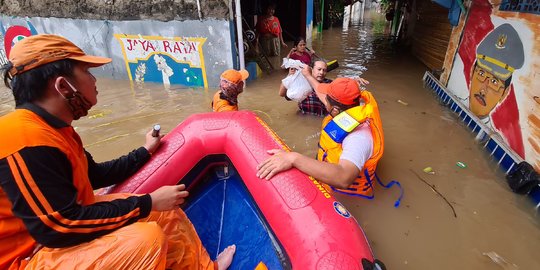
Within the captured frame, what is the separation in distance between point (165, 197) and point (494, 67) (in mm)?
3655

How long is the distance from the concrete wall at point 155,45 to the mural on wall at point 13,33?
23mm

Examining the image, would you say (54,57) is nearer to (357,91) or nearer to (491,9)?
(357,91)

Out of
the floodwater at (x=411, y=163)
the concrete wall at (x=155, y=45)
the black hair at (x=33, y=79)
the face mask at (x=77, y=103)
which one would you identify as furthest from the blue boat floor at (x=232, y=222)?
the concrete wall at (x=155, y=45)

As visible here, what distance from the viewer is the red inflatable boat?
1385 mm

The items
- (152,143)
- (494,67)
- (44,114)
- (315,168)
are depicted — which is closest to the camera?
(44,114)

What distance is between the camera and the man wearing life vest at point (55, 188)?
0.93 meters

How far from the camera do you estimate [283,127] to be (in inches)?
146

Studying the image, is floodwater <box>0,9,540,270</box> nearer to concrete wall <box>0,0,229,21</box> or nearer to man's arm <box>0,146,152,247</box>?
concrete wall <box>0,0,229,21</box>

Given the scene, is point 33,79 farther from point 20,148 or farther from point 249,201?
point 249,201

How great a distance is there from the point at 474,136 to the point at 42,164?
3.86 metres

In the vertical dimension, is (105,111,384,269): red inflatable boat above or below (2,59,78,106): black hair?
below

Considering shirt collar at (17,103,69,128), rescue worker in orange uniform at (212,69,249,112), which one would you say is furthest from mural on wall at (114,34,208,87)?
shirt collar at (17,103,69,128)

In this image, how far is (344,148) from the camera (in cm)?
179

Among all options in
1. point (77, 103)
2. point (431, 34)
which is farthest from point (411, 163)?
point (431, 34)
